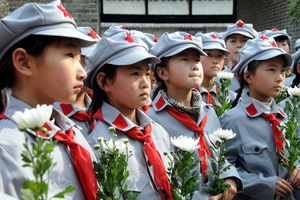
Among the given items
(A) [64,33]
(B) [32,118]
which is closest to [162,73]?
(A) [64,33]

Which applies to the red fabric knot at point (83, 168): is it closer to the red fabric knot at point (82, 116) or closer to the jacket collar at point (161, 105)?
the jacket collar at point (161, 105)

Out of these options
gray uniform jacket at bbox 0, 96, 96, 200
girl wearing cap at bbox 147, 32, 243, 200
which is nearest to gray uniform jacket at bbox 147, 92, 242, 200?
girl wearing cap at bbox 147, 32, 243, 200

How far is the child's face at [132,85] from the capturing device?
7.79ft

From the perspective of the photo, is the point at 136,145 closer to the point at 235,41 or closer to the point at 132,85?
the point at 132,85

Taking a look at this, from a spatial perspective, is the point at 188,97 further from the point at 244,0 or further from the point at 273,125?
the point at 244,0

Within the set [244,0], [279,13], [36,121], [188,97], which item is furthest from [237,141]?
[244,0]

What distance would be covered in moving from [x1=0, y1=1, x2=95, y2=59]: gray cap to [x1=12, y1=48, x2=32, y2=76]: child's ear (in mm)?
49

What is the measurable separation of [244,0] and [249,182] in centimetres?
1284

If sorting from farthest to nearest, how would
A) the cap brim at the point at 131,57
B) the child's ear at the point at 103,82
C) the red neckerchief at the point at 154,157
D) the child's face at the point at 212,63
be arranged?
the child's face at the point at 212,63, the child's ear at the point at 103,82, the cap brim at the point at 131,57, the red neckerchief at the point at 154,157

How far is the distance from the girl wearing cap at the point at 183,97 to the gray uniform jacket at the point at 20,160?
1.14 metres

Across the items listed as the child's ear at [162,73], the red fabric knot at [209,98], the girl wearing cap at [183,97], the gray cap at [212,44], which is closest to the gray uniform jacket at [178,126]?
the girl wearing cap at [183,97]

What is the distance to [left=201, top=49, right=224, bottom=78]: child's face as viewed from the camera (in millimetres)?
4625

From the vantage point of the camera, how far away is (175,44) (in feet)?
10.2

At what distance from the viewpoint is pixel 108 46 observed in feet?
7.97
